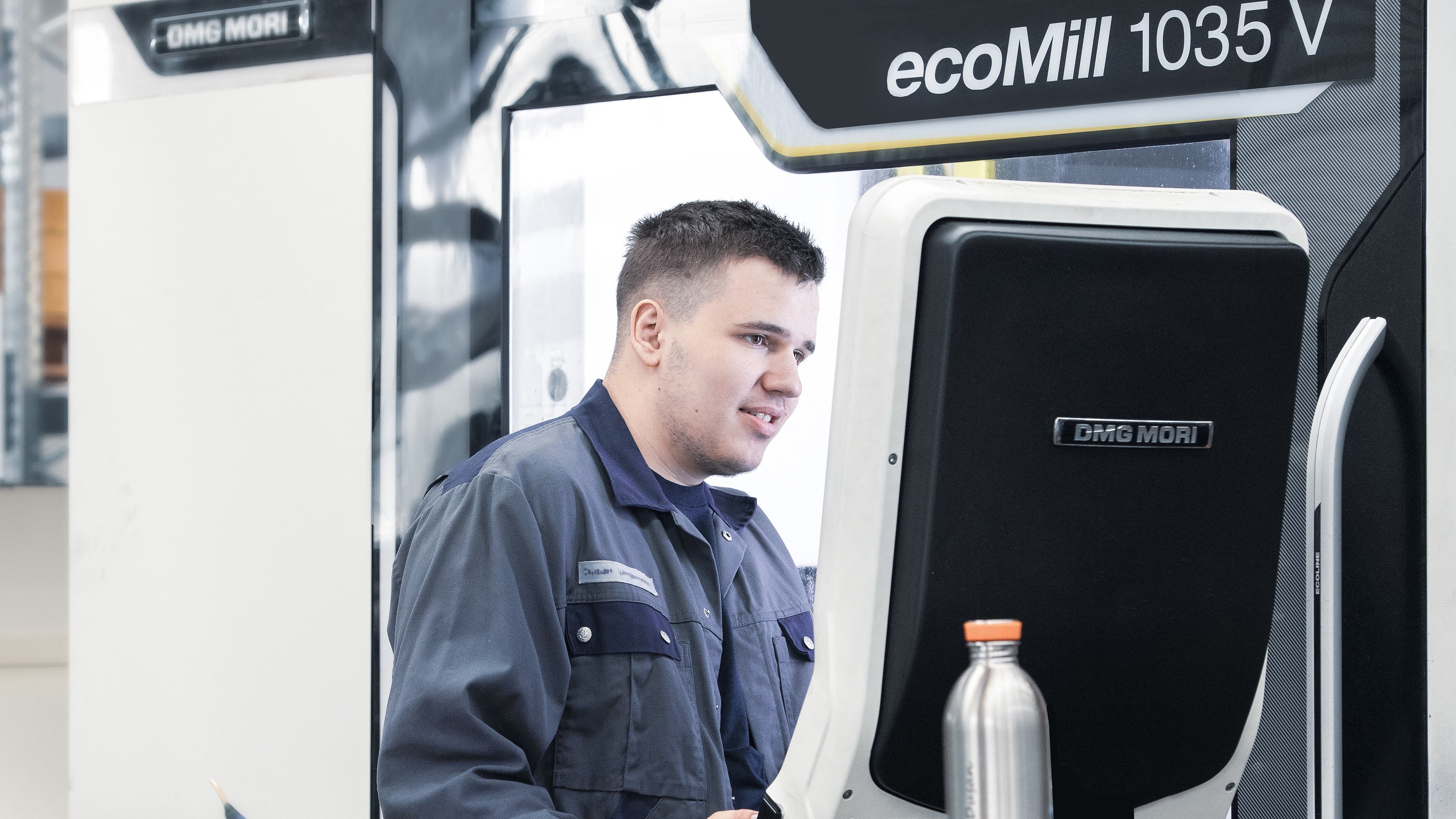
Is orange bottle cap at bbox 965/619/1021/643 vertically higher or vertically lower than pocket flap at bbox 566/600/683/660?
higher

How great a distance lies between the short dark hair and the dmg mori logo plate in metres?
0.85

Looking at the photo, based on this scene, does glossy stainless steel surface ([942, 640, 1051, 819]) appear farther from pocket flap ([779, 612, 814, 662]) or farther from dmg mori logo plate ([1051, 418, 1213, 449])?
pocket flap ([779, 612, 814, 662])

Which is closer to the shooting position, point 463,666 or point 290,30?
point 463,666

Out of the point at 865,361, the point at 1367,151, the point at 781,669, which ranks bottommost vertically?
the point at 781,669

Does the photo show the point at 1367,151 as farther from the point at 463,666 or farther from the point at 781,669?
the point at 463,666

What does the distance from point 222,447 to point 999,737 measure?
2510 millimetres

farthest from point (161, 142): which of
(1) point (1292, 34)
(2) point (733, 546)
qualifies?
(1) point (1292, 34)

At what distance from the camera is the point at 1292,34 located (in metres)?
2.15

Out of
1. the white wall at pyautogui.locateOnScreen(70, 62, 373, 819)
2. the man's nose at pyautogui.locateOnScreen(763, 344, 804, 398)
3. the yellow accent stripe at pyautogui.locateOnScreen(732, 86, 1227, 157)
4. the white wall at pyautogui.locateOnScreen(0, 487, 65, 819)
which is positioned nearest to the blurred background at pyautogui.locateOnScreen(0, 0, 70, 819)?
the white wall at pyautogui.locateOnScreen(0, 487, 65, 819)

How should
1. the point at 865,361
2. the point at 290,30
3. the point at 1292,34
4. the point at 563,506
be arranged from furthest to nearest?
the point at 290,30, the point at 1292,34, the point at 563,506, the point at 865,361

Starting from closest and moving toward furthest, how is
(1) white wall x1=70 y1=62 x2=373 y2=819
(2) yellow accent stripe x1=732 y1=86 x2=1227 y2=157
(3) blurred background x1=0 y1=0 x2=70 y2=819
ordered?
(2) yellow accent stripe x1=732 y1=86 x2=1227 y2=157, (1) white wall x1=70 y1=62 x2=373 y2=819, (3) blurred background x1=0 y1=0 x2=70 y2=819

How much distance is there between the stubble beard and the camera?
1658 millimetres

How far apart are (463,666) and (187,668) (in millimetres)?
1944

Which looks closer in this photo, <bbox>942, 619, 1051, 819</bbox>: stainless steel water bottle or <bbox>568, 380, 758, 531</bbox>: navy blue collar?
<bbox>942, 619, 1051, 819</bbox>: stainless steel water bottle
